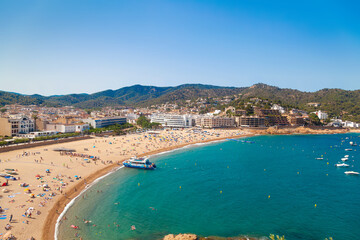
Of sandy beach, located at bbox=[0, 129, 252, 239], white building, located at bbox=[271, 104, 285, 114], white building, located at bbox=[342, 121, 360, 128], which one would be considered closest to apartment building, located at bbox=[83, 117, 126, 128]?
sandy beach, located at bbox=[0, 129, 252, 239]

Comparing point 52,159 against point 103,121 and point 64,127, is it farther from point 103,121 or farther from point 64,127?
point 103,121

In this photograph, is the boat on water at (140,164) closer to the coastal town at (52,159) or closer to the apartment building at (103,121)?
the coastal town at (52,159)

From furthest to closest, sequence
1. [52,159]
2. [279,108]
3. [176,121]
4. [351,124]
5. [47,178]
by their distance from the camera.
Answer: [279,108] < [351,124] < [176,121] < [52,159] < [47,178]

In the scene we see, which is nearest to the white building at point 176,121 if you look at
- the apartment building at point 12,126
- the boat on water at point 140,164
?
the apartment building at point 12,126

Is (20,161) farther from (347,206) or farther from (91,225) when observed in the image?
(347,206)

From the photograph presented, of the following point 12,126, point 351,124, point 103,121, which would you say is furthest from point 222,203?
point 351,124

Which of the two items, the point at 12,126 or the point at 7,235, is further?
the point at 12,126

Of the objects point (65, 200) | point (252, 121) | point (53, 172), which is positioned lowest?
point (65, 200)

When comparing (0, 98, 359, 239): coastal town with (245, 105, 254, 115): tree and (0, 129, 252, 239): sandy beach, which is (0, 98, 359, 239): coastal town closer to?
(0, 129, 252, 239): sandy beach
